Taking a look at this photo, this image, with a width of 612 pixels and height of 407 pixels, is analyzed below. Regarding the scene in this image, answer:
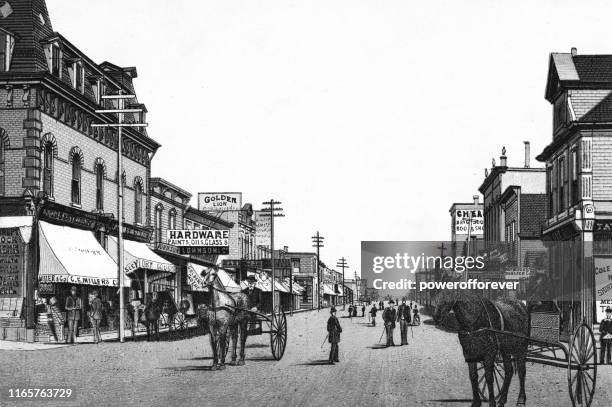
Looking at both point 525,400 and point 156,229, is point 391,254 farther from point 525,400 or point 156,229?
point 156,229

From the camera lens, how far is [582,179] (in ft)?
113

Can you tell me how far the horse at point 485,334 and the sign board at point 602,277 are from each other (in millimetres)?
22914

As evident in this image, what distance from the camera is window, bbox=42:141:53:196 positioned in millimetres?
29453

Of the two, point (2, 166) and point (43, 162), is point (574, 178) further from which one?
point (2, 166)

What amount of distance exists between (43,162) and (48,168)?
2.34 ft

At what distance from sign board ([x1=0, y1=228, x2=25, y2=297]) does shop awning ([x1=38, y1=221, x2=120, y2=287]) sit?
0.72 metres

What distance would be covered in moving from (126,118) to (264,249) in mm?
45024

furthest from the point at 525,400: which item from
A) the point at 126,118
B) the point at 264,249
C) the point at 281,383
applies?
the point at 264,249

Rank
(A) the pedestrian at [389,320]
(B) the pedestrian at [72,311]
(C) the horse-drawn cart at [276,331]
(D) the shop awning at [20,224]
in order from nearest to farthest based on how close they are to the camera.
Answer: (C) the horse-drawn cart at [276,331] → (B) the pedestrian at [72,311] → (A) the pedestrian at [389,320] → (D) the shop awning at [20,224]

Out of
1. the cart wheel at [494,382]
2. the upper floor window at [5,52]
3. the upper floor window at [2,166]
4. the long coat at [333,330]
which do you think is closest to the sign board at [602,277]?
the long coat at [333,330]

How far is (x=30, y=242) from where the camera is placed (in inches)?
1117

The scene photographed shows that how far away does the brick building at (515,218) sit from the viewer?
54156 mm

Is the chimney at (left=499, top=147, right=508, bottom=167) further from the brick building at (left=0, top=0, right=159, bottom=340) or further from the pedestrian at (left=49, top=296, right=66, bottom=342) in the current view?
the pedestrian at (left=49, top=296, right=66, bottom=342)

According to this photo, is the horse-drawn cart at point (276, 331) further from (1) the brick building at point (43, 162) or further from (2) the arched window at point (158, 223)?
(2) the arched window at point (158, 223)
